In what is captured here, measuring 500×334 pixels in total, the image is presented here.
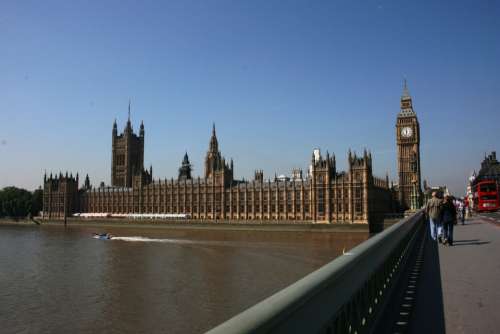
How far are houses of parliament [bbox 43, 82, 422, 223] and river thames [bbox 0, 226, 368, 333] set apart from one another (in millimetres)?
29648

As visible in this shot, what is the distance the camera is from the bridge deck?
489 cm

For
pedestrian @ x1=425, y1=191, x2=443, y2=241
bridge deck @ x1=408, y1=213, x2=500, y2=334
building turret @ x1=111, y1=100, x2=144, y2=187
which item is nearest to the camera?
bridge deck @ x1=408, y1=213, x2=500, y2=334

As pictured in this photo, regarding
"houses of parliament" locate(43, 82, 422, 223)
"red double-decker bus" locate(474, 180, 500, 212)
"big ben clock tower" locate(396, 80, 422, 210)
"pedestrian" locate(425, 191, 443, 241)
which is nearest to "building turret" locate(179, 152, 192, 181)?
"houses of parliament" locate(43, 82, 422, 223)

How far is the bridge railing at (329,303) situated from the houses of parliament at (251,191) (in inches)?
2020

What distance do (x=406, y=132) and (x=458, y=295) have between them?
10238 cm

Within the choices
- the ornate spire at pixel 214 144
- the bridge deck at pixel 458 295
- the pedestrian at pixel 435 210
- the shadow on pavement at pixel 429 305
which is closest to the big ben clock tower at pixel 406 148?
the ornate spire at pixel 214 144

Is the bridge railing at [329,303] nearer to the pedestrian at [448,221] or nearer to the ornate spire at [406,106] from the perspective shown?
the pedestrian at [448,221]

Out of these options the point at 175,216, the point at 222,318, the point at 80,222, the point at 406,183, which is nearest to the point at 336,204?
the point at 406,183

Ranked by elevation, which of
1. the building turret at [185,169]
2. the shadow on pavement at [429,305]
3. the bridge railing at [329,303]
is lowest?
the shadow on pavement at [429,305]

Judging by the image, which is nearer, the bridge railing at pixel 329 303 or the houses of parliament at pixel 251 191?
the bridge railing at pixel 329 303

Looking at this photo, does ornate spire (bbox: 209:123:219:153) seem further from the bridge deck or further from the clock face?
the bridge deck

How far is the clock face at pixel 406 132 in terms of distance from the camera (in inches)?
3979

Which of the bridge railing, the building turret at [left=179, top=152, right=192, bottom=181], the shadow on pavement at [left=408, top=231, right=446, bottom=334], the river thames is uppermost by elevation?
the building turret at [left=179, top=152, right=192, bottom=181]

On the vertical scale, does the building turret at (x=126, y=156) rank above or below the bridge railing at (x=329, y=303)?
above
